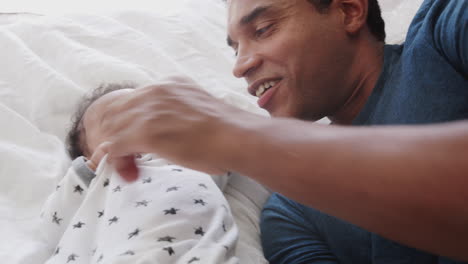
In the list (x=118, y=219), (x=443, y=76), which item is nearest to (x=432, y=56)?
(x=443, y=76)

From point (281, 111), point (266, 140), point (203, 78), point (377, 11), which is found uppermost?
point (266, 140)

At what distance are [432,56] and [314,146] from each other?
44 cm

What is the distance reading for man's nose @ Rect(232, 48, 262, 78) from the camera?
94 centimetres

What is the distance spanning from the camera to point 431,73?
0.77 m

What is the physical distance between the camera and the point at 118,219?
0.81 metres

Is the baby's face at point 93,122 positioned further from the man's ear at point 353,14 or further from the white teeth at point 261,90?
the man's ear at point 353,14

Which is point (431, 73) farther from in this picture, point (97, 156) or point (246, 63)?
point (97, 156)

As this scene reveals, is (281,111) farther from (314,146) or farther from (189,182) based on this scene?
(314,146)

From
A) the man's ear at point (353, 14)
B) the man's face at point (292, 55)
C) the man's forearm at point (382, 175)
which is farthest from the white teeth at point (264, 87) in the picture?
the man's forearm at point (382, 175)

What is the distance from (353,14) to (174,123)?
591 millimetres

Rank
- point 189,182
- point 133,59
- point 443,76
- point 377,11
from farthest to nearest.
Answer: point 133,59 < point 377,11 < point 189,182 < point 443,76

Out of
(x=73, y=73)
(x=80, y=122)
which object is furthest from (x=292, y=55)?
(x=73, y=73)

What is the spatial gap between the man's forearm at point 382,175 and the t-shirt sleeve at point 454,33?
0.34 metres

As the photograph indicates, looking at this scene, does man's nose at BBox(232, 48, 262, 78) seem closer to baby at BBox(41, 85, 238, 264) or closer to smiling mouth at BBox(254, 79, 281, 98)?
smiling mouth at BBox(254, 79, 281, 98)
